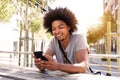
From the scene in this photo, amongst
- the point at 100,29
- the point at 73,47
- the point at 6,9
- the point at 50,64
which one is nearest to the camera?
the point at 50,64

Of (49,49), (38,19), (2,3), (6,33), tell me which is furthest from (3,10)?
(49,49)

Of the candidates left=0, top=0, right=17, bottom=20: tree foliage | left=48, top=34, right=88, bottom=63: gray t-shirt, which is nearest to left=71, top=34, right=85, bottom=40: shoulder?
left=48, top=34, right=88, bottom=63: gray t-shirt

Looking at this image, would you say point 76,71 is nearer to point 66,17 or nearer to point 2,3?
point 66,17

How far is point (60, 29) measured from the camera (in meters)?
2.53

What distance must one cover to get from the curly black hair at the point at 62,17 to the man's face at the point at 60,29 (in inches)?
1.5

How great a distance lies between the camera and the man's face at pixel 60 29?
2516 mm

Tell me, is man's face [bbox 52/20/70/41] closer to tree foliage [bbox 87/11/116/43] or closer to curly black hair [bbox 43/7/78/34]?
curly black hair [bbox 43/7/78/34]

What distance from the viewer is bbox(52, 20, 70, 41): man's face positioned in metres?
2.52

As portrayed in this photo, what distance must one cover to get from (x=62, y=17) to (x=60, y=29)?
11 centimetres

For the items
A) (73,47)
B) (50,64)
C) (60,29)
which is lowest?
(50,64)

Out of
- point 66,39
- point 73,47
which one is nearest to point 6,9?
point 66,39

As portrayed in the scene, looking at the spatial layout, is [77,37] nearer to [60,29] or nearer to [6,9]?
[60,29]

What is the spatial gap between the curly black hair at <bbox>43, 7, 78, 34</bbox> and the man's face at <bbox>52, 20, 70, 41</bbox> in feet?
0.12

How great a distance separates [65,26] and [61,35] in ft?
0.30
